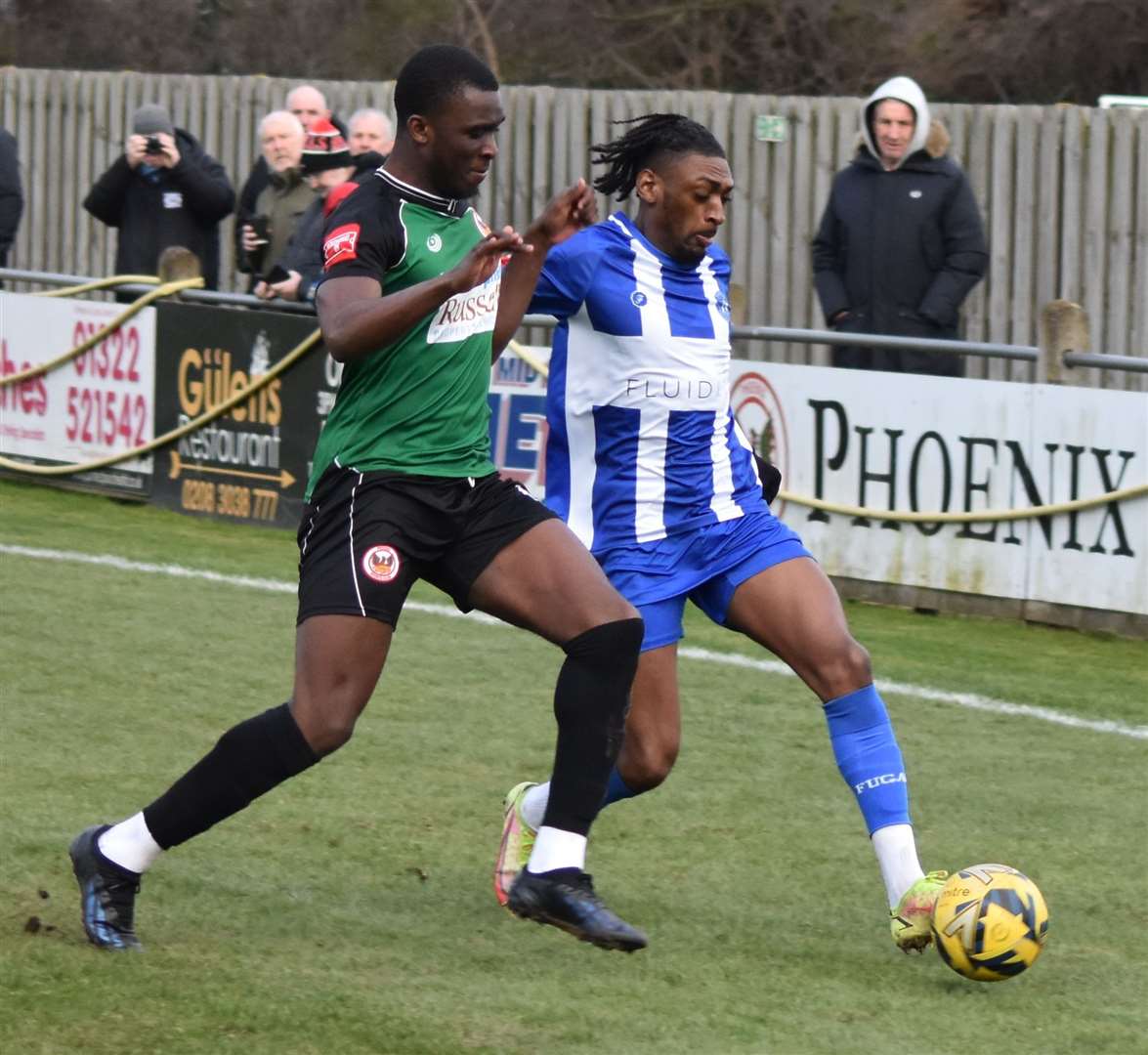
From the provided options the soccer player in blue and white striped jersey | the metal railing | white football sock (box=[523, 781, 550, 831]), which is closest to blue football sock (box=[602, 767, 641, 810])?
the soccer player in blue and white striped jersey

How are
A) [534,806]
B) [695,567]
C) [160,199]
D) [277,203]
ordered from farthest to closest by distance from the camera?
[160,199]
[277,203]
[534,806]
[695,567]

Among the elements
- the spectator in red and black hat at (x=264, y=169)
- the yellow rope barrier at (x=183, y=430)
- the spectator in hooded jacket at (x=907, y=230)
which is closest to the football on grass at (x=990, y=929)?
the spectator in hooded jacket at (x=907, y=230)

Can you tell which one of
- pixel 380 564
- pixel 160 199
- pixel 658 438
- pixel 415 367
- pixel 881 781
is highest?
pixel 160 199

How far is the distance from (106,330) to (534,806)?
7.55 meters

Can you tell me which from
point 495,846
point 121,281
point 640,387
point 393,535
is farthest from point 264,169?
point 393,535

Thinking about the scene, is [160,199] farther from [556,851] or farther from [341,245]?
[556,851]

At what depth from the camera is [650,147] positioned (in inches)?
234

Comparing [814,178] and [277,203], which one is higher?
[814,178]

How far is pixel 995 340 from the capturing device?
43.6ft

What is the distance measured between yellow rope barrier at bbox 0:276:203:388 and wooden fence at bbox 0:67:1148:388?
10.1ft

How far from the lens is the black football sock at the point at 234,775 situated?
5129 millimetres

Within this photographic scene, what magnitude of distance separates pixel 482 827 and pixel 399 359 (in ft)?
6.42

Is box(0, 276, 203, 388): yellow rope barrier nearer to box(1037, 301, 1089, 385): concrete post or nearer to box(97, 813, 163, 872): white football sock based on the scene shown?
box(1037, 301, 1089, 385): concrete post

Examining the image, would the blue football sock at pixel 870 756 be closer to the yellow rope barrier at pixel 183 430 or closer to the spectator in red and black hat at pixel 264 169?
the yellow rope barrier at pixel 183 430
